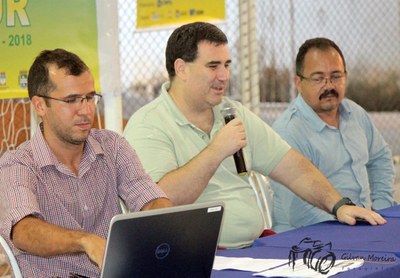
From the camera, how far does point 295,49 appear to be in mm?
8234

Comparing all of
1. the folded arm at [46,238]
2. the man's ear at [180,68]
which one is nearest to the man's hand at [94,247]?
the folded arm at [46,238]

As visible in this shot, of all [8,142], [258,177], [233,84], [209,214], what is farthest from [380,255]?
[233,84]

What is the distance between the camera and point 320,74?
185 inches

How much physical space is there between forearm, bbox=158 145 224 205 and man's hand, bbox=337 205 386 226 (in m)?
0.62

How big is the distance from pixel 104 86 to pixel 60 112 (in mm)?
1087

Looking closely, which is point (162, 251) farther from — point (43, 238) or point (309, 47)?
point (309, 47)

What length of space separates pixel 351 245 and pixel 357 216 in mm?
509

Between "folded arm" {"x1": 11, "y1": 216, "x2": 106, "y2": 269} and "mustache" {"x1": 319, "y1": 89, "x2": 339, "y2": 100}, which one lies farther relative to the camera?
"mustache" {"x1": 319, "y1": 89, "x2": 339, "y2": 100}

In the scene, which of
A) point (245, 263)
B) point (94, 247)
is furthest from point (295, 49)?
point (94, 247)

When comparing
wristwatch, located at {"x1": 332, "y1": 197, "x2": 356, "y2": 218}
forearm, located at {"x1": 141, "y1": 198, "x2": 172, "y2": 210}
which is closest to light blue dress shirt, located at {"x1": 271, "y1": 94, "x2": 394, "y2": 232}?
wristwatch, located at {"x1": 332, "y1": 197, "x2": 356, "y2": 218}

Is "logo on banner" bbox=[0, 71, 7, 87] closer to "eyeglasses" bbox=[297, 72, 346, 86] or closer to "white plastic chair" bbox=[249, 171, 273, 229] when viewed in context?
"white plastic chair" bbox=[249, 171, 273, 229]

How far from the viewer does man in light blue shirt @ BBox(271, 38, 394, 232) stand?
449 centimetres

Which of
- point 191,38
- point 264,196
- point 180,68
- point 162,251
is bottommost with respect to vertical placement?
point 264,196

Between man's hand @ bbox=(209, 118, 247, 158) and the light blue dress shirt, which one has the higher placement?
man's hand @ bbox=(209, 118, 247, 158)
